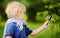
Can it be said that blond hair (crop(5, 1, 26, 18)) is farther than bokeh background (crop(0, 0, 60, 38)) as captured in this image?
No

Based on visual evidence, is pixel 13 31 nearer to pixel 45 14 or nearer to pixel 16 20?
pixel 16 20

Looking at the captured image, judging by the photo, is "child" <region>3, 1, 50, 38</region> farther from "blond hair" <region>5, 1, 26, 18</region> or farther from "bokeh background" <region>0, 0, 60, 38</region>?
"bokeh background" <region>0, 0, 60, 38</region>

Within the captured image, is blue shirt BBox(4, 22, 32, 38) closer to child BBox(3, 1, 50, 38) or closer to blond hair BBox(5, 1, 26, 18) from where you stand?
child BBox(3, 1, 50, 38)

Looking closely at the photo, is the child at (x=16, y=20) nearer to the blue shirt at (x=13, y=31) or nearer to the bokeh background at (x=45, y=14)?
the blue shirt at (x=13, y=31)

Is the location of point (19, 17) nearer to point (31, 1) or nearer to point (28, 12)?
point (31, 1)

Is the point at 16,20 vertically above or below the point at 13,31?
above

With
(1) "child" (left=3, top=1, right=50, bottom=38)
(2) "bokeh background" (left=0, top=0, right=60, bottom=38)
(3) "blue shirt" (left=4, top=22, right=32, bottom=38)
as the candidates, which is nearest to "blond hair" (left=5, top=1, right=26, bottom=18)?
(1) "child" (left=3, top=1, right=50, bottom=38)

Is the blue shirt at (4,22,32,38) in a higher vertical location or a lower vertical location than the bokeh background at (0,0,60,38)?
lower

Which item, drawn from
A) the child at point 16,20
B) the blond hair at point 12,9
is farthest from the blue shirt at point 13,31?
the blond hair at point 12,9

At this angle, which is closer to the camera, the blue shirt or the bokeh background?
Answer: the blue shirt

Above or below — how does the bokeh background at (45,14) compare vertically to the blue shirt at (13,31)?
above

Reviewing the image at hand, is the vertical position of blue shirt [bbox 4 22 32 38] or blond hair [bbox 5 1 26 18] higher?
blond hair [bbox 5 1 26 18]

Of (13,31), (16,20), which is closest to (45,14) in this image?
(16,20)

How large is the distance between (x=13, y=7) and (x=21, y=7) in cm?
11
